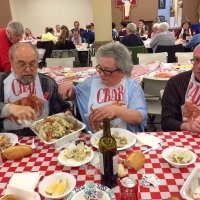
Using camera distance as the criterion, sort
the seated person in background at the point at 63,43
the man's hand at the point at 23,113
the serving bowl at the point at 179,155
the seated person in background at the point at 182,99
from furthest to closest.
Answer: the seated person in background at the point at 63,43 → the seated person in background at the point at 182,99 → the man's hand at the point at 23,113 → the serving bowl at the point at 179,155

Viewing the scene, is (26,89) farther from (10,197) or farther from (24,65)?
(10,197)

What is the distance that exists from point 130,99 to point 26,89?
0.96 m

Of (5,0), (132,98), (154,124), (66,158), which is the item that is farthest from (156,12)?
(66,158)

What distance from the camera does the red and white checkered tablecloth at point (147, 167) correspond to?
51.7 inches

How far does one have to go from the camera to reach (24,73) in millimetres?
2285

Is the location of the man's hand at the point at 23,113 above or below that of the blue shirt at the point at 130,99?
above

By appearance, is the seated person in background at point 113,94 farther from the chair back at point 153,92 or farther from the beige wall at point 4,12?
the beige wall at point 4,12

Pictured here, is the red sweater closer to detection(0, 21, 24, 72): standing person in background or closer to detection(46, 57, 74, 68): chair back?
detection(0, 21, 24, 72): standing person in background

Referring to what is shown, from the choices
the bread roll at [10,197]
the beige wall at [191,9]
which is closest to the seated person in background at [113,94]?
the bread roll at [10,197]

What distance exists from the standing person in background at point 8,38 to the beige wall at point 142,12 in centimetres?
918

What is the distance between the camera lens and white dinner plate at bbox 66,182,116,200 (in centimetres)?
123

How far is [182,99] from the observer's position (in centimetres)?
228

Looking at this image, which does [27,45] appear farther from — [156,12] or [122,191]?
[156,12]

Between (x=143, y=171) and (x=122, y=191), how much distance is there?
0.32m
